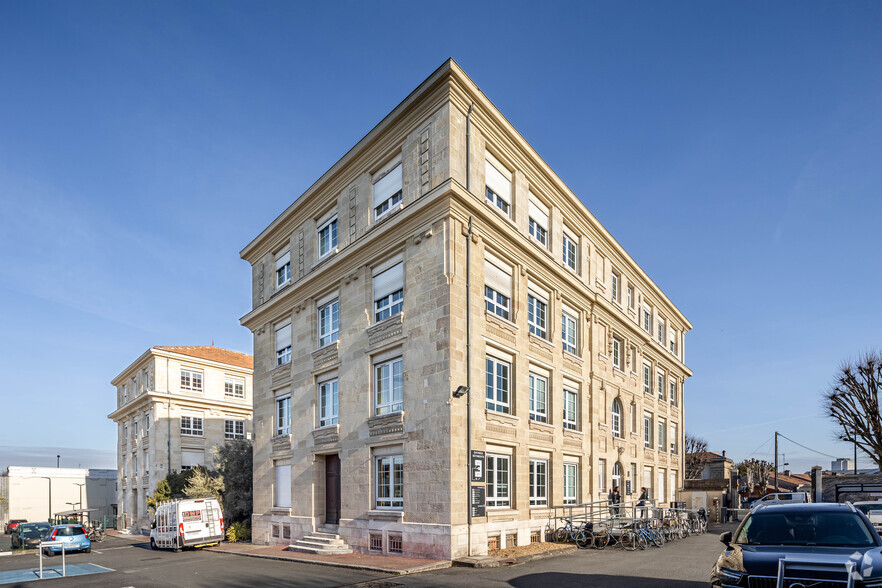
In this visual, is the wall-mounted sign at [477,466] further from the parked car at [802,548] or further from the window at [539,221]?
the parked car at [802,548]

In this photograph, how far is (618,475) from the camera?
97.0 feet

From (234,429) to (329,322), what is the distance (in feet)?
104

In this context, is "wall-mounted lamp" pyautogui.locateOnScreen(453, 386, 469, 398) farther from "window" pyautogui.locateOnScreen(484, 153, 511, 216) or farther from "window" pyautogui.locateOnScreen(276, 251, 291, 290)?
"window" pyautogui.locateOnScreen(276, 251, 291, 290)

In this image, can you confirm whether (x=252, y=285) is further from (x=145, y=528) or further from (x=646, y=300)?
(x=145, y=528)

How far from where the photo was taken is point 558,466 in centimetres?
2295

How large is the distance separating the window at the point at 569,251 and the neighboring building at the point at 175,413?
103 ft

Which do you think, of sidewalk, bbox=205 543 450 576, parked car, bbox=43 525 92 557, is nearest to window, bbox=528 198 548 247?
sidewalk, bbox=205 543 450 576

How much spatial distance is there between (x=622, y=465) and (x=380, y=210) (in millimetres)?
16757

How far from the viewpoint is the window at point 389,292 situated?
20814 mm

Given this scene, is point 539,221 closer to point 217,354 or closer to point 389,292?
point 389,292

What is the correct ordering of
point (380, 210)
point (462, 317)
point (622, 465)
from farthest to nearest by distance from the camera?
point (622, 465) → point (380, 210) → point (462, 317)

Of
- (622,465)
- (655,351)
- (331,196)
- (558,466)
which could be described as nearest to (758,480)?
(655,351)

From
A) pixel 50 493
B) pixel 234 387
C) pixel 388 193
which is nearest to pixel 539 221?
pixel 388 193

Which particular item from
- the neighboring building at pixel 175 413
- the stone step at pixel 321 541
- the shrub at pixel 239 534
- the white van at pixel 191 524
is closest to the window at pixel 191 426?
the neighboring building at pixel 175 413
